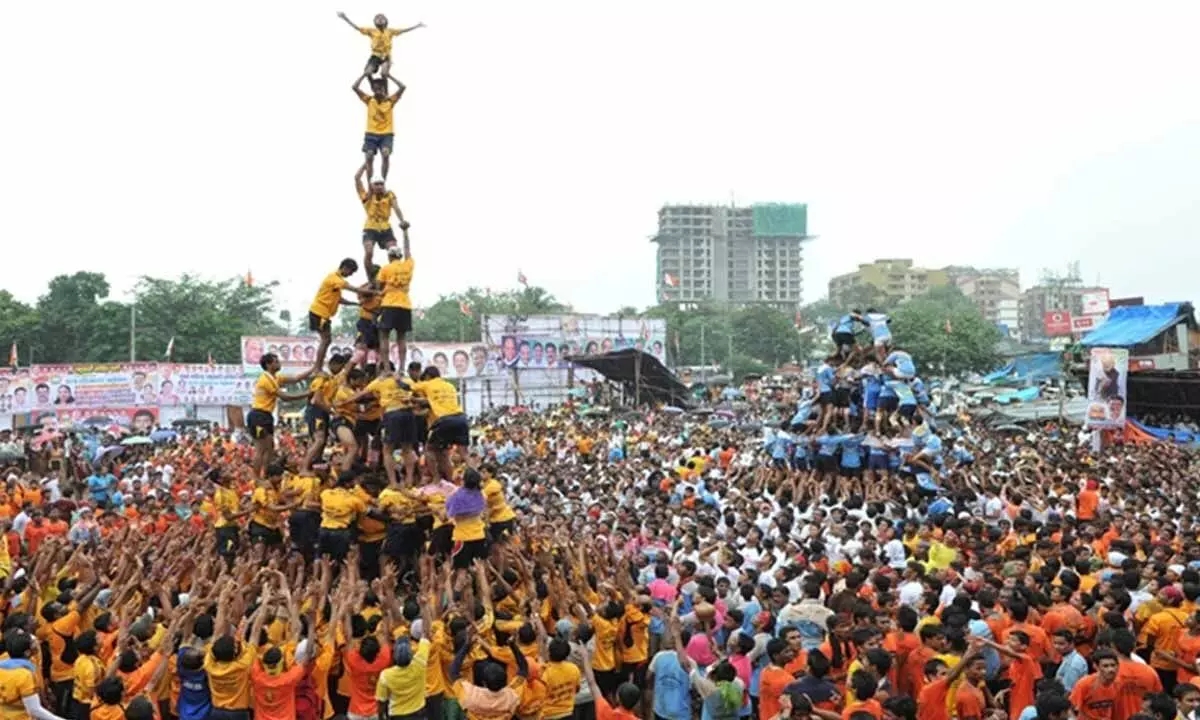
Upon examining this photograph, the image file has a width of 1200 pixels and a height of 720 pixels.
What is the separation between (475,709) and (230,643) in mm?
1804

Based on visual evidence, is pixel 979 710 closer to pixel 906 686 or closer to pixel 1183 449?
pixel 906 686

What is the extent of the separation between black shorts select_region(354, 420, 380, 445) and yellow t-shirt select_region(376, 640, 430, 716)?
5250 millimetres

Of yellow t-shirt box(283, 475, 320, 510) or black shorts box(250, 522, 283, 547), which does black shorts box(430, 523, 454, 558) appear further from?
black shorts box(250, 522, 283, 547)

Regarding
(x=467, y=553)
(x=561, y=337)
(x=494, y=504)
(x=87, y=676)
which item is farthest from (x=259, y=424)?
(x=561, y=337)

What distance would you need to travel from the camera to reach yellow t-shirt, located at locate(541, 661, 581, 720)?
667cm

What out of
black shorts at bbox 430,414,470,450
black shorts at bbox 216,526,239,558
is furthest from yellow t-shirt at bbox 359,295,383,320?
black shorts at bbox 216,526,239,558

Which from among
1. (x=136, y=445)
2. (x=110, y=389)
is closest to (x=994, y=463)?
(x=136, y=445)

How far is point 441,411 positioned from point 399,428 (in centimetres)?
56

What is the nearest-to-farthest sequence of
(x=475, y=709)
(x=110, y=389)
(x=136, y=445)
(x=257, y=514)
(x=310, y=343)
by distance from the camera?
(x=475, y=709)
(x=257, y=514)
(x=136, y=445)
(x=110, y=389)
(x=310, y=343)

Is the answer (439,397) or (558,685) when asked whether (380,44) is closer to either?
(439,397)

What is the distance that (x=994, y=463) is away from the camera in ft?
62.2

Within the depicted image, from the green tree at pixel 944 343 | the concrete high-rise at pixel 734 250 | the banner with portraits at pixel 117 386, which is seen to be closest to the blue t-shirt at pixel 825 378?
the banner with portraits at pixel 117 386

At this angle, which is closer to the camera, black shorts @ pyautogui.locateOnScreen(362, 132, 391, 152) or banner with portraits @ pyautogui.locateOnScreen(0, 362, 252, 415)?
black shorts @ pyautogui.locateOnScreen(362, 132, 391, 152)

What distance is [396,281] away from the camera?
11977 mm
